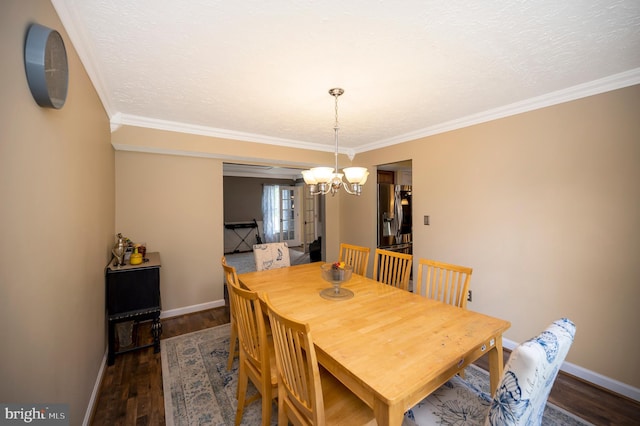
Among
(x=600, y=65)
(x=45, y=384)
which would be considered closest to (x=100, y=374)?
(x=45, y=384)

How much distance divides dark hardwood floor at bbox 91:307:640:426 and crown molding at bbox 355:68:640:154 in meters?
2.39

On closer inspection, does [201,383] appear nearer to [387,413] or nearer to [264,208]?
[387,413]

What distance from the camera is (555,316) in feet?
7.53

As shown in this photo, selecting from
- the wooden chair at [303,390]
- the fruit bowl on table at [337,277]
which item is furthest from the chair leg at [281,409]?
the fruit bowl on table at [337,277]

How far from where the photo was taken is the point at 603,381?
2049 millimetres

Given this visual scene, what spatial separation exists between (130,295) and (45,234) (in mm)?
1507

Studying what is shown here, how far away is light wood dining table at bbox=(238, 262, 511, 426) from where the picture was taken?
104cm

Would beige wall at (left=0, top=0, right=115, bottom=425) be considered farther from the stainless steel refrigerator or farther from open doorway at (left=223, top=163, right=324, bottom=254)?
open doorway at (left=223, top=163, right=324, bottom=254)

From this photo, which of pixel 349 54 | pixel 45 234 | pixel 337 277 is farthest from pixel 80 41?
pixel 337 277

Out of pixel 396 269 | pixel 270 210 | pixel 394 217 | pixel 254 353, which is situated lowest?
pixel 254 353

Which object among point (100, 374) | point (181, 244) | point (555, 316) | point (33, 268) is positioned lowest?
point (100, 374)

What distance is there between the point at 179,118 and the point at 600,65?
3721mm

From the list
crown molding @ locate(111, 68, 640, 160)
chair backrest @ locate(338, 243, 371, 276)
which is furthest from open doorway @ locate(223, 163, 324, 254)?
chair backrest @ locate(338, 243, 371, 276)

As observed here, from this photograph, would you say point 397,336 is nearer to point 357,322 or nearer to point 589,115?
point 357,322
